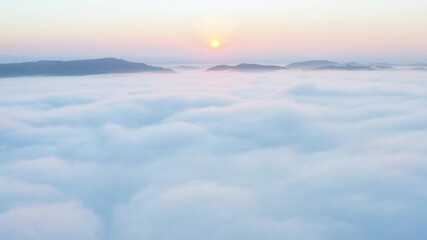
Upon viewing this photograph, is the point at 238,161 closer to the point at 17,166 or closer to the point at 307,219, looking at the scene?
the point at 307,219

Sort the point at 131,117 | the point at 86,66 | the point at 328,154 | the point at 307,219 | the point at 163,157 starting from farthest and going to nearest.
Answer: the point at 86,66, the point at 131,117, the point at 163,157, the point at 328,154, the point at 307,219

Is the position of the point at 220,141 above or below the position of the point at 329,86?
below

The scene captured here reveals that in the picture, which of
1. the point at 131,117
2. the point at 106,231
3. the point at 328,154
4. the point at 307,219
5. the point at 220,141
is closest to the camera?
the point at 307,219

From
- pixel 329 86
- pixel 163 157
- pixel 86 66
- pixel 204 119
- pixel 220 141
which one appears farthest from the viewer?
pixel 86 66

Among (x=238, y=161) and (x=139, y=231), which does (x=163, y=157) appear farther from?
(x=139, y=231)

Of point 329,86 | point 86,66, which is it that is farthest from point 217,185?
point 86,66

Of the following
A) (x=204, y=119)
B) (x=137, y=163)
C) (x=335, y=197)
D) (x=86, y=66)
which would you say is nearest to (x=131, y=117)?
(x=204, y=119)

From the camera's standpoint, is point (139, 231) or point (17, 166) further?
point (17, 166)

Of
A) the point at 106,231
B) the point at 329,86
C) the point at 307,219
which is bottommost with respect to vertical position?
the point at 106,231

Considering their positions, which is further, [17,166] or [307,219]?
[17,166]
